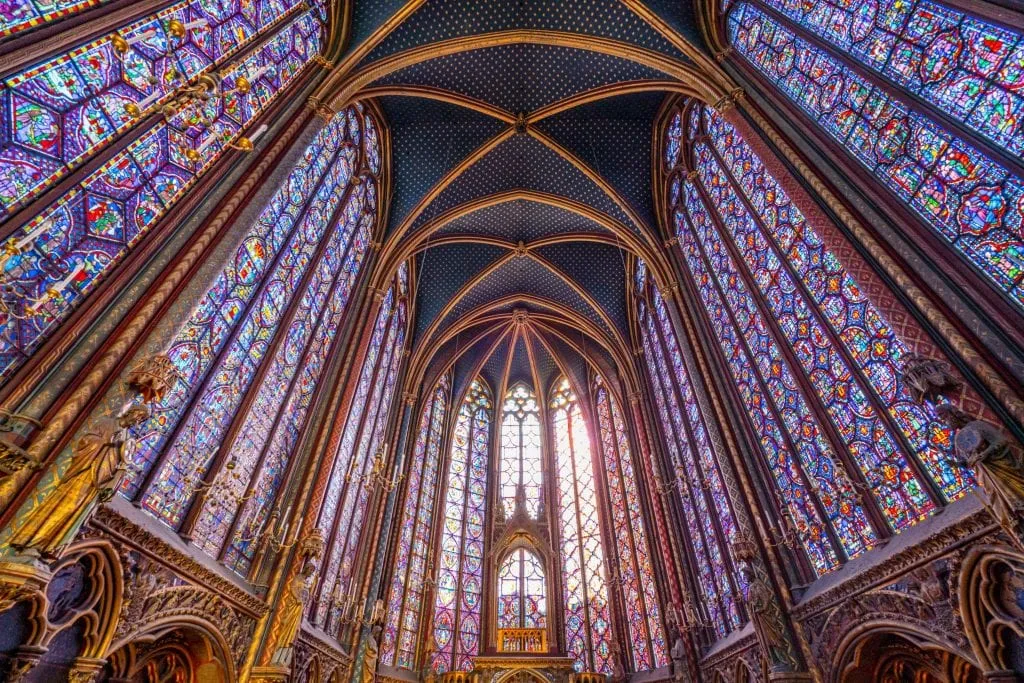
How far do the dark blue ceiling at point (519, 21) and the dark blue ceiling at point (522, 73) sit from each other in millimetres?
744

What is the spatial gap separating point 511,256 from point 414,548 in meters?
10.3

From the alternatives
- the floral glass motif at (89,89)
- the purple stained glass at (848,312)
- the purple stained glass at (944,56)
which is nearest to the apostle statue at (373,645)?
the floral glass motif at (89,89)

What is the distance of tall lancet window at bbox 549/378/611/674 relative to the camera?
51.4 ft

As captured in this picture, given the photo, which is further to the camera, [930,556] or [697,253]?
[697,253]

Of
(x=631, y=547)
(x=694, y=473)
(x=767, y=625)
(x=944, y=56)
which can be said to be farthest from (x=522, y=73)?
(x=631, y=547)

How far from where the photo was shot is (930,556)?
6.07 metres

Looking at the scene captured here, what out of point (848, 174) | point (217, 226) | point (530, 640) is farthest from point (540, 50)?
point (530, 640)

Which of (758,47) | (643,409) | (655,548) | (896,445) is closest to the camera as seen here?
(896,445)

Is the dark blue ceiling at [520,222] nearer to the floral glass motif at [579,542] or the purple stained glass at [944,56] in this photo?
the floral glass motif at [579,542]

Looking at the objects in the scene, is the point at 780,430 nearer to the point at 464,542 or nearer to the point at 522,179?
the point at 522,179

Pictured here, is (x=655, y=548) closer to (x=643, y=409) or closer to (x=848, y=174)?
(x=643, y=409)

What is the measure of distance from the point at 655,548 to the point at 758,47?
1213cm

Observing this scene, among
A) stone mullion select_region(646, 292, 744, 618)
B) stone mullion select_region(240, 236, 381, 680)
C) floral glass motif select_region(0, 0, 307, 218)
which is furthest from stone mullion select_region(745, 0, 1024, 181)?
stone mullion select_region(240, 236, 381, 680)

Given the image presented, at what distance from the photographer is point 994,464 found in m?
4.61
